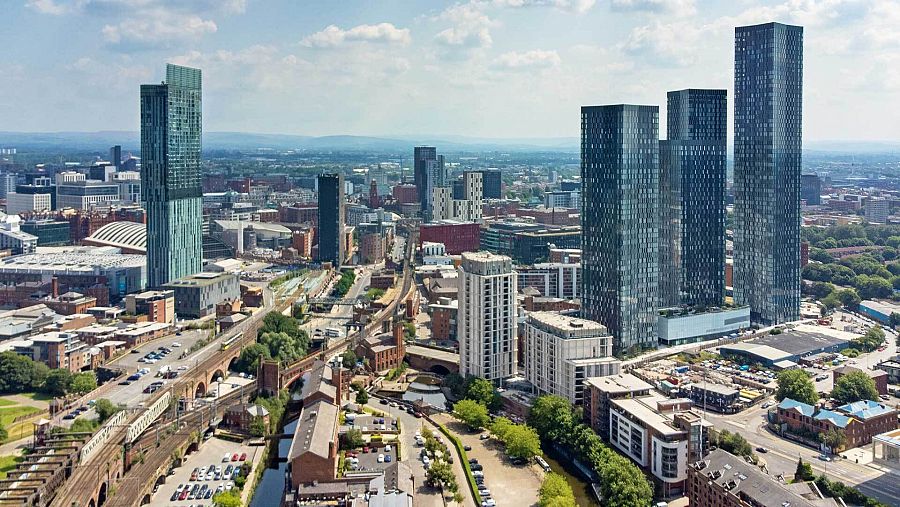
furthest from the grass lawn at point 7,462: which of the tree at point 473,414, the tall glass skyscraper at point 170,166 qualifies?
the tall glass skyscraper at point 170,166

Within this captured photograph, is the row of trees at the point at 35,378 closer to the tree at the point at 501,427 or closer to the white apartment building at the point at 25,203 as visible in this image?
the tree at the point at 501,427

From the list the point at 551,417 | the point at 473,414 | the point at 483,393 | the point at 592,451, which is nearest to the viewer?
the point at 592,451

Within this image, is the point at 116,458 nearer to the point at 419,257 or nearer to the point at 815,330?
the point at 815,330

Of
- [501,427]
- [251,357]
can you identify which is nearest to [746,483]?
[501,427]

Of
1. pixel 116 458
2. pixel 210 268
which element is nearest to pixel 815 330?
pixel 116 458

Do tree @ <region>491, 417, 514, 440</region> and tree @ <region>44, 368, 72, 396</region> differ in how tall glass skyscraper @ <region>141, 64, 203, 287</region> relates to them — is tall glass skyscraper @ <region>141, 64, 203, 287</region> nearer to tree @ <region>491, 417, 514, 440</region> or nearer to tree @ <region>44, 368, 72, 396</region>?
tree @ <region>44, 368, 72, 396</region>

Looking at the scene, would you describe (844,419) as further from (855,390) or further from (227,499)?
(227,499)

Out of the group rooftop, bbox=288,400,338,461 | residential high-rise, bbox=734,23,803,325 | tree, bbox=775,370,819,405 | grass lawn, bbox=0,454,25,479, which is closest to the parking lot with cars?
rooftop, bbox=288,400,338,461

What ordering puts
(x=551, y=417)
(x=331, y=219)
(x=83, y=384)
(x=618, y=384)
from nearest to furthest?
(x=551, y=417) < (x=618, y=384) < (x=83, y=384) < (x=331, y=219)
